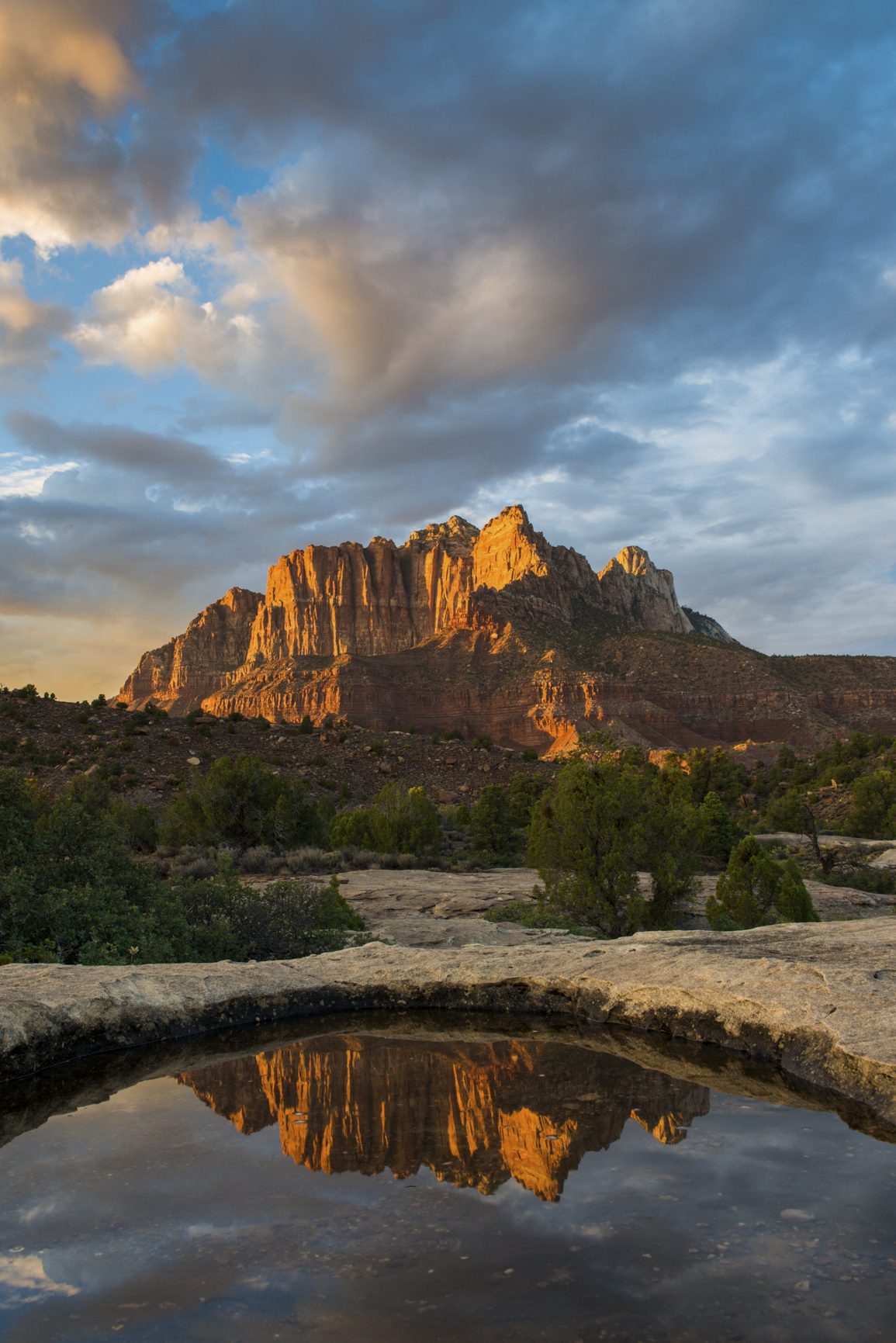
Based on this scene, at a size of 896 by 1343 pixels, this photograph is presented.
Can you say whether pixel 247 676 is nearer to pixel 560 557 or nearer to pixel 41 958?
pixel 560 557

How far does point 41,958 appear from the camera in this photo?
928 cm

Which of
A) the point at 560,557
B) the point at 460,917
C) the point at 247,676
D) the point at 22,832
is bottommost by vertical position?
the point at 460,917

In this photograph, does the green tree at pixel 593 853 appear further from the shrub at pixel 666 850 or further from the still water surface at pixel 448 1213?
the still water surface at pixel 448 1213

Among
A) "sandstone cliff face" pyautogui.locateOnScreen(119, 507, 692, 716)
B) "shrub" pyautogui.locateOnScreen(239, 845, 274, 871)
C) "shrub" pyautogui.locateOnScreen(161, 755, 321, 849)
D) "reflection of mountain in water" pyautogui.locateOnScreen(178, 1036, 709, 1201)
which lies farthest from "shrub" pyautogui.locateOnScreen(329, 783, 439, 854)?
"sandstone cliff face" pyautogui.locateOnScreen(119, 507, 692, 716)

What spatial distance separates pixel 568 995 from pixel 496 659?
11963 cm

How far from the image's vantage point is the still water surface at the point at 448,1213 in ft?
10.2

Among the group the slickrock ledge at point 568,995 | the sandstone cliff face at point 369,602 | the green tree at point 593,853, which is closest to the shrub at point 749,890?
the green tree at point 593,853

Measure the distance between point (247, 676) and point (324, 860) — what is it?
138m

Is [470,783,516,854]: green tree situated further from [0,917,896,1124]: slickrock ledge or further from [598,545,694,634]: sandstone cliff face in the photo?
[598,545,694,634]: sandstone cliff face

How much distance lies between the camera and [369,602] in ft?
567

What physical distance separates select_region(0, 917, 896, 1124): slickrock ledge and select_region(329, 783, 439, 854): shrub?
→ 20.5 meters

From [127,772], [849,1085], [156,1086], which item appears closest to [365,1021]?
[156,1086]

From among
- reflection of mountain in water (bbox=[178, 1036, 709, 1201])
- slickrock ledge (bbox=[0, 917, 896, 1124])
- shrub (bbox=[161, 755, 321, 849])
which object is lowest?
reflection of mountain in water (bbox=[178, 1036, 709, 1201])

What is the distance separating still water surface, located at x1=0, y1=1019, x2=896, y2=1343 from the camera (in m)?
3.11
